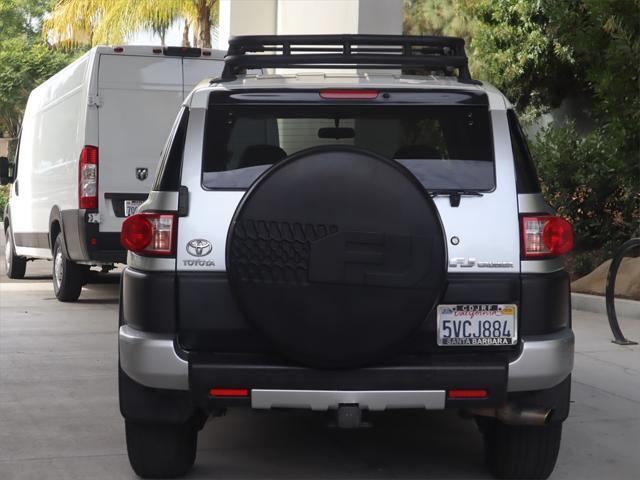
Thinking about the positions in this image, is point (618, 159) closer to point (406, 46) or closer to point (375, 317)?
point (406, 46)

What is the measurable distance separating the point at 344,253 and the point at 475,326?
67cm

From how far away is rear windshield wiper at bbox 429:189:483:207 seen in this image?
491 centimetres

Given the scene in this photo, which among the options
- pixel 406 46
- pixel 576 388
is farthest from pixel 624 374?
pixel 406 46

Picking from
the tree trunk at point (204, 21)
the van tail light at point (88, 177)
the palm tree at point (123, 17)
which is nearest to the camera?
the van tail light at point (88, 177)

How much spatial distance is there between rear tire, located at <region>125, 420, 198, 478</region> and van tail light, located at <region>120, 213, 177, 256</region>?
2.66 ft

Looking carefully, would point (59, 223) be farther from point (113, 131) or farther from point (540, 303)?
point (540, 303)

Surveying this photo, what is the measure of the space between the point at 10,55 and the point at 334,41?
174ft

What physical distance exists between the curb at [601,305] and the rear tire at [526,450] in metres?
6.74

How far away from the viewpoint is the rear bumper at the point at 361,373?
4.78 meters

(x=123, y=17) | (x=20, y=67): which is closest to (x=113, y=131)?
(x=123, y=17)

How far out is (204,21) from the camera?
89.5ft

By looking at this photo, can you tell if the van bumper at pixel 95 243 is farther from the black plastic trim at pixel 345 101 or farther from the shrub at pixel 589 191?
the black plastic trim at pixel 345 101

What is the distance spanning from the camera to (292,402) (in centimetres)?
482

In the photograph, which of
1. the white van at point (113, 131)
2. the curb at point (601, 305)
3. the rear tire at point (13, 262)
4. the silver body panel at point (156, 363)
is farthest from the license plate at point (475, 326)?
the rear tire at point (13, 262)
